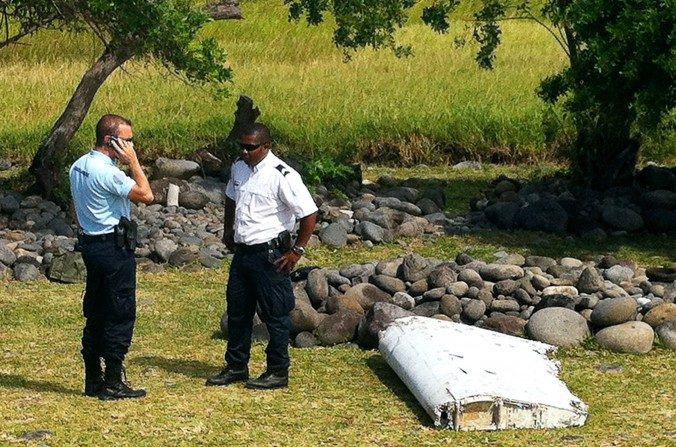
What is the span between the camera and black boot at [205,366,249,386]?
9617 millimetres

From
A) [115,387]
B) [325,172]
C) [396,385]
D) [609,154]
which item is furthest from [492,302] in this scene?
[609,154]

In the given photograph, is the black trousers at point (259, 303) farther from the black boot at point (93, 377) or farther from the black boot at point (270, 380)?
the black boot at point (93, 377)

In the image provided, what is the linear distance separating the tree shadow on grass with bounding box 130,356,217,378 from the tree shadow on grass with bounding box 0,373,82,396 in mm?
820

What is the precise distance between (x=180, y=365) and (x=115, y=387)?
123 centimetres

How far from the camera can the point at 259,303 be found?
937 centimetres

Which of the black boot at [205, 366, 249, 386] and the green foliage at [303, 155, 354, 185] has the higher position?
the black boot at [205, 366, 249, 386]

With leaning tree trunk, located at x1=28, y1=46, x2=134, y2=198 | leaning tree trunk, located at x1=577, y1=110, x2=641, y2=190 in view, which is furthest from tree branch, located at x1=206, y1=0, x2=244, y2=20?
leaning tree trunk, located at x1=577, y1=110, x2=641, y2=190

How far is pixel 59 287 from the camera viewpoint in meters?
13.8

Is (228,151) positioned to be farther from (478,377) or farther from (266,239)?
(478,377)

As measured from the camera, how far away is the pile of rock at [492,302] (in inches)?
421

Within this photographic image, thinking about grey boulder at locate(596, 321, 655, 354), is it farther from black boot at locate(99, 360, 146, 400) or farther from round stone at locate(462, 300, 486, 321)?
black boot at locate(99, 360, 146, 400)

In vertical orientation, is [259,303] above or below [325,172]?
above

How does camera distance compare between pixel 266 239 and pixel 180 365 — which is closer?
pixel 266 239

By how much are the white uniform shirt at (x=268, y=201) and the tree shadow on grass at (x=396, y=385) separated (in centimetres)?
133
